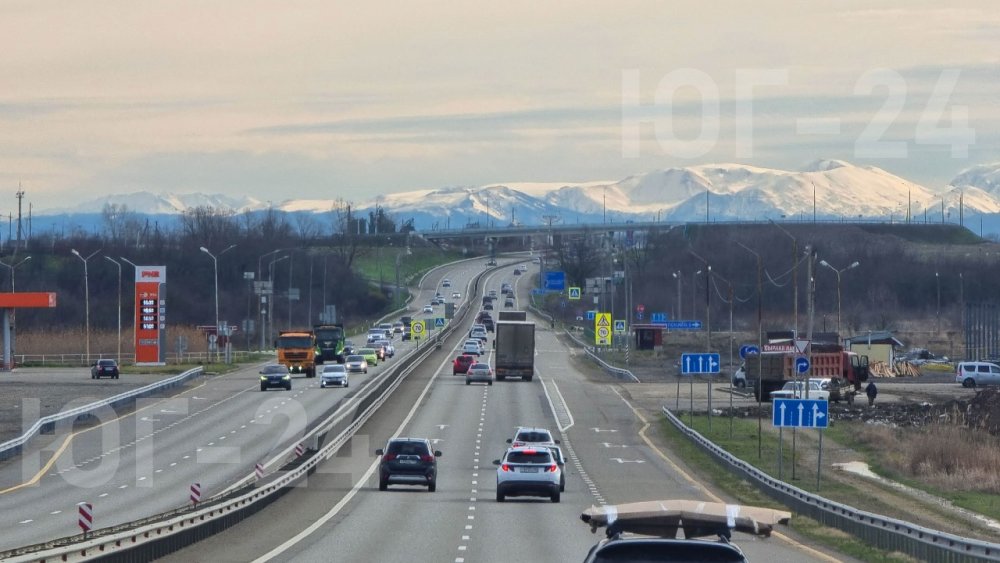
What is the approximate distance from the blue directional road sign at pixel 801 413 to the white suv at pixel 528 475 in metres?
6.30

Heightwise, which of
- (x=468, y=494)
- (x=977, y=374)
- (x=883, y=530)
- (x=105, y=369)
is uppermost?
(x=105, y=369)

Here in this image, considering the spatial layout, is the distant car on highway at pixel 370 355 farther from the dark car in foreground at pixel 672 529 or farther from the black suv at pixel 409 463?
the dark car in foreground at pixel 672 529

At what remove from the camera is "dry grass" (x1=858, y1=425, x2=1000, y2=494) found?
5063cm

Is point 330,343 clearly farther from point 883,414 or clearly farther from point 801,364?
point 801,364

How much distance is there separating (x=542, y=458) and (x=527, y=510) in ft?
8.63

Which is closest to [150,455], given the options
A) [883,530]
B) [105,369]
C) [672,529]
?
[883,530]

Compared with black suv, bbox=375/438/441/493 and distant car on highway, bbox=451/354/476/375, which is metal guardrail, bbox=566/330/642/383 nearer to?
distant car on highway, bbox=451/354/476/375

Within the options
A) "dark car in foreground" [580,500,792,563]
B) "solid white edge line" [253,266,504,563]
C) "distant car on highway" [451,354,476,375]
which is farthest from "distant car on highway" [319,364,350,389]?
"dark car in foreground" [580,500,792,563]

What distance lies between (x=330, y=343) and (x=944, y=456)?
6353 cm

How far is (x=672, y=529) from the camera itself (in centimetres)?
1139

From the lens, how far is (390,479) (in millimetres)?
44875

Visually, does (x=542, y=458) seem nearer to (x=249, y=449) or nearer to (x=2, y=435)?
(x=249, y=449)

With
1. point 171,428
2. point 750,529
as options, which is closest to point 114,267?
point 171,428

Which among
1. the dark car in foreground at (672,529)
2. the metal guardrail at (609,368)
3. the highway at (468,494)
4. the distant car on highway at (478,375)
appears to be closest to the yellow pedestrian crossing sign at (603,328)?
the metal guardrail at (609,368)
